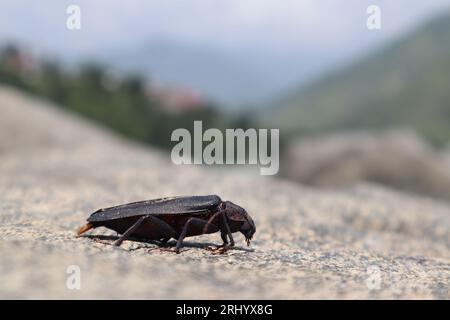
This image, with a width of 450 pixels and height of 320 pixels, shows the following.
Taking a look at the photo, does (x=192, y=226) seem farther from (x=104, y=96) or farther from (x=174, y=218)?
(x=104, y=96)

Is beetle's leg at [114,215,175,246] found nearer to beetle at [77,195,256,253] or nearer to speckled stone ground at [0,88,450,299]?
beetle at [77,195,256,253]

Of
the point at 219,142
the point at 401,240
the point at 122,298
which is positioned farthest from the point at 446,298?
the point at 219,142

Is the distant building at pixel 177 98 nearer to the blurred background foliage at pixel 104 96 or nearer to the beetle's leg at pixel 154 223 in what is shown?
A: the blurred background foliage at pixel 104 96

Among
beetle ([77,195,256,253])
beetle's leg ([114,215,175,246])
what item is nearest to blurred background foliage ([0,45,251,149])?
beetle ([77,195,256,253])

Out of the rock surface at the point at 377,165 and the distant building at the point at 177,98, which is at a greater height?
the distant building at the point at 177,98

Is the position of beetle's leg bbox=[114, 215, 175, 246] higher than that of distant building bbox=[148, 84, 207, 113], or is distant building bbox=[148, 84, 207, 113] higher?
distant building bbox=[148, 84, 207, 113]

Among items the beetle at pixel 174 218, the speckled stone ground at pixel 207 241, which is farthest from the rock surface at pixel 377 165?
the beetle at pixel 174 218

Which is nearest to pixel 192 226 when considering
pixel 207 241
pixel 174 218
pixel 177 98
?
pixel 174 218
